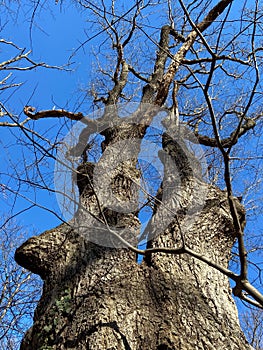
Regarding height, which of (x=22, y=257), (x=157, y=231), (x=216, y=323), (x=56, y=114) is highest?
(x=56, y=114)

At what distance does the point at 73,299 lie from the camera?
2168 millimetres

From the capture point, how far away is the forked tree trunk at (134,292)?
190 centimetres

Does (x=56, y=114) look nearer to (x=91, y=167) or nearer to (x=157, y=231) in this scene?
(x=91, y=167)

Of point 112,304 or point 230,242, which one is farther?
point 230,242

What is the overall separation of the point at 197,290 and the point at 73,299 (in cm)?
80

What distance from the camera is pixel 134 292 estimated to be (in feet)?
7.00

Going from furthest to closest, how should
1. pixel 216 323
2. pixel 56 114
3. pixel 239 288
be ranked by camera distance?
pixel 56 114 → pixel 216 323 → pixel 239 288

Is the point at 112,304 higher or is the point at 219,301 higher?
the point at 219,301

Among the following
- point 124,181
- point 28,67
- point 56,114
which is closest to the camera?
point 124,181

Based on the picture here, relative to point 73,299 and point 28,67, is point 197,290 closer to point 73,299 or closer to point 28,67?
point 73,299

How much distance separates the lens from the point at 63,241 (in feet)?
8.59

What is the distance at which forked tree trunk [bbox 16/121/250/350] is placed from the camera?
74.9 inches

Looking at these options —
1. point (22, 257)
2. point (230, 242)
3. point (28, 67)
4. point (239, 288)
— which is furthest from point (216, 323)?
point (28, 67)

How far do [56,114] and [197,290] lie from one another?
3.01 metres
